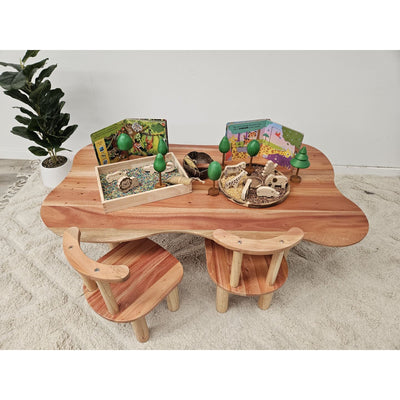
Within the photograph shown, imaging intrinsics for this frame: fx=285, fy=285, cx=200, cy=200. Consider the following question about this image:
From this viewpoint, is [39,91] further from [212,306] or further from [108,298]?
[212,306]

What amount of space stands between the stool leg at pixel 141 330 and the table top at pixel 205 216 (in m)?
0.45

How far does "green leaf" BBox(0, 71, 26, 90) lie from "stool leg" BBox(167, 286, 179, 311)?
156 centimetres

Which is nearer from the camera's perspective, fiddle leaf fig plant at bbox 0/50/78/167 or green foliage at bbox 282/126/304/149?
green foliage at bbox 282/126/304/149

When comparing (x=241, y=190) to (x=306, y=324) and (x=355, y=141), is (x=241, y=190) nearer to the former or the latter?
(x=306, y=324)

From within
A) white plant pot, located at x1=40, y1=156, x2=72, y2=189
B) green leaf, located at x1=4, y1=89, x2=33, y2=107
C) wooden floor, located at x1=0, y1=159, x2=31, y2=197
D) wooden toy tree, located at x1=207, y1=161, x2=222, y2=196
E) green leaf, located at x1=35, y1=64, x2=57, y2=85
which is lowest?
wooden floor, located at x1=0, y1=159, x2=31, y2=197

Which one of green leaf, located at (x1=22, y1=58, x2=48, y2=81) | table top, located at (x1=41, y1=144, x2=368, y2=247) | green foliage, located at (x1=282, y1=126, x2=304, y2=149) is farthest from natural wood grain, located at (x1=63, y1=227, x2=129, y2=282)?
green leaf, located at (x1=22, y1=58, x2=48, y2=81)

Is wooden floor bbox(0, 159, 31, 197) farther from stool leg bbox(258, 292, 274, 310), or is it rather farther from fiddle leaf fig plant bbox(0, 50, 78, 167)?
stool leg bbox(258, 292, 274, 310)

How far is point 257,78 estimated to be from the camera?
2277 millimetres

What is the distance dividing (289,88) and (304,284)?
153 centimetres

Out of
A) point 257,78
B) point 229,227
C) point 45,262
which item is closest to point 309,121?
point 257,78

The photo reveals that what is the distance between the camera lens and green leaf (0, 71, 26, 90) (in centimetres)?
176

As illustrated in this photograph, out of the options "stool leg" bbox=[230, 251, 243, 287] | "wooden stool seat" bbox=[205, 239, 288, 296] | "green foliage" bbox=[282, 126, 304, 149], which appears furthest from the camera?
"green foliage" bbox=[282, 126, 304, 149]

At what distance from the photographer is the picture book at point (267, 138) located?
5.11ft
